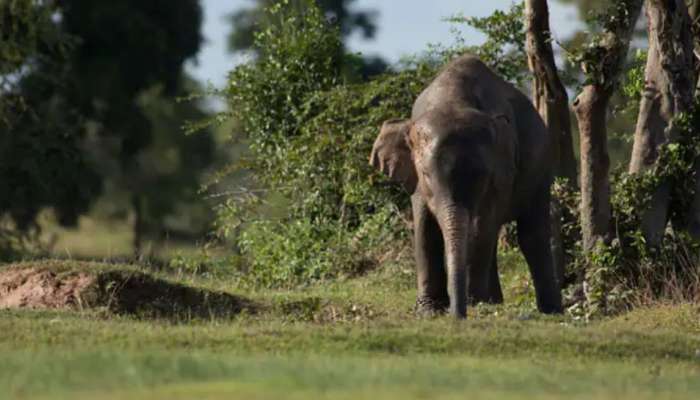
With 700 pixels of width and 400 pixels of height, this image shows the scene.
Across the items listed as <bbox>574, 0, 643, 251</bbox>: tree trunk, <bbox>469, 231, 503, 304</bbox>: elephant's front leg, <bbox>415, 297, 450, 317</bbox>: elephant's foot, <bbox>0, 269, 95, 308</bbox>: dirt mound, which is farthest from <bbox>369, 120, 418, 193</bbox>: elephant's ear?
<bbox>0, 269, 95, 308</bbox>: dirt mound

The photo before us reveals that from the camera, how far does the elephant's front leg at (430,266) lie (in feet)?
60.2

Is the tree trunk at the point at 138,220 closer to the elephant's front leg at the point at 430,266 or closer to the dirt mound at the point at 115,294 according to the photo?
the dirt mound at the point at 115,294

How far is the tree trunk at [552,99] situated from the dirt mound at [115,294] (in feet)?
14.2

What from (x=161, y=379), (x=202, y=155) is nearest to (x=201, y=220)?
(x=202, y=155)

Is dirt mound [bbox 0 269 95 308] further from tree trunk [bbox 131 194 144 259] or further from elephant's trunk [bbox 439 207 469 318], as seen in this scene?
tree trunk [bbox 131 194 144 259]

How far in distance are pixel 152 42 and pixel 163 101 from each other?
123 centimetres

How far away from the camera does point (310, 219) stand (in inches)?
1052

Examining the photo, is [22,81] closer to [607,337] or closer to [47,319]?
[47,319]

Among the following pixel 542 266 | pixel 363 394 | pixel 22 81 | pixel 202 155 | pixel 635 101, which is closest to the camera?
pixel 363 394

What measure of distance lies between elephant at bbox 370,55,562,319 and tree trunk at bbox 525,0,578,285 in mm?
1110

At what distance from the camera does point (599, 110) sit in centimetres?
2030

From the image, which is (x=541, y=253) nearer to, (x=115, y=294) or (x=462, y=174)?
(x=462, y=174)

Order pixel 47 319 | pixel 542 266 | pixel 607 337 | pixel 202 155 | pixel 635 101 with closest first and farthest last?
pixel 607 337 < pixel 47 319 < pixel 542 266 < pixel 635 101 < pixel 202 155

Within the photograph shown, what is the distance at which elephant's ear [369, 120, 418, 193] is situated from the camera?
60.8 ft
